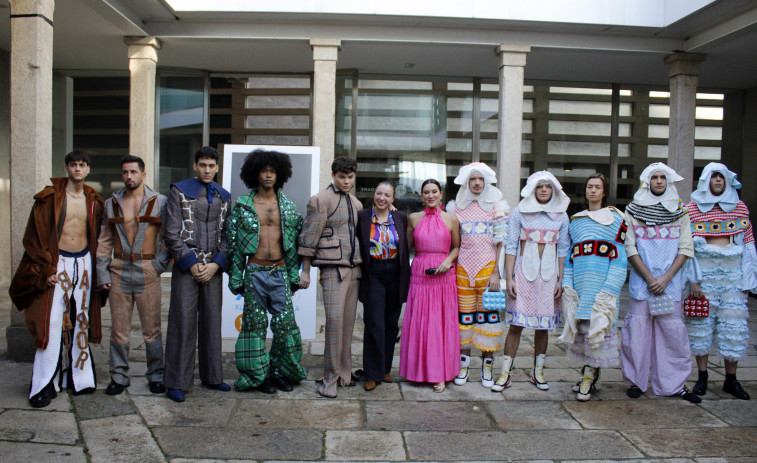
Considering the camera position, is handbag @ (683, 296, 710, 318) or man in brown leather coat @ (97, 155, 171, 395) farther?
handbag @ (683, 296, 710, 318)

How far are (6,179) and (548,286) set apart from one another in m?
8.21

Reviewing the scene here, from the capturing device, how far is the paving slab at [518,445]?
11.0 feet

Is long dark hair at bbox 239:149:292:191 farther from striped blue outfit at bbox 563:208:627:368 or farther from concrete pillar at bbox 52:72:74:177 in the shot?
concrete pillar at bbox 52:72:74:177

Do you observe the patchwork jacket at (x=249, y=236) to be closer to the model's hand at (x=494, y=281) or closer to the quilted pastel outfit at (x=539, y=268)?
the model's hand at (x=494, y=281)

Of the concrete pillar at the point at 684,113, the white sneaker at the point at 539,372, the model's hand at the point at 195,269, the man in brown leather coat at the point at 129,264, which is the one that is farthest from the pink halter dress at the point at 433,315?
the concrete pillar at the point at 684,113

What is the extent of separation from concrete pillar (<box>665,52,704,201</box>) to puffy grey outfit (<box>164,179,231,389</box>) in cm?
675

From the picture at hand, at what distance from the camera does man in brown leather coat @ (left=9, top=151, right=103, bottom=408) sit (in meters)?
4.09

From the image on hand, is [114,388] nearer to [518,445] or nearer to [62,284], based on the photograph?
[62,284]

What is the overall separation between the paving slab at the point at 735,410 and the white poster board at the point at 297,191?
131 inches

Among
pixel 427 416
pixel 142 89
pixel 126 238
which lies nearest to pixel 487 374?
pixel 427 416

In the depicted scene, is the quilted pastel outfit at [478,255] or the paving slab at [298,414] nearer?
the paving slab at [298,414]

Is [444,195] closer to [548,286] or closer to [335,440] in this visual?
[548,286]

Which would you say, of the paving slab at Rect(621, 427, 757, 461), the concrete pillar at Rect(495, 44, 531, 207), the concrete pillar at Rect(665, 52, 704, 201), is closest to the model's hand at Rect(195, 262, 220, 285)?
the paving slab at Rect(621, 427, 757, 461)

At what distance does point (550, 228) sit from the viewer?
447 cm
